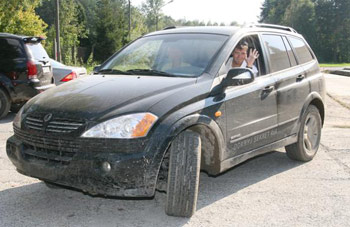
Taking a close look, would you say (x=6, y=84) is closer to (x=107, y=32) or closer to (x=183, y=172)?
(x=183, y=172)

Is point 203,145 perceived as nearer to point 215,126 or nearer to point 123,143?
point 215,126

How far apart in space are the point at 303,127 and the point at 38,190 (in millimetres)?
3225

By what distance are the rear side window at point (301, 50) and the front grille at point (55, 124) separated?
3.33m

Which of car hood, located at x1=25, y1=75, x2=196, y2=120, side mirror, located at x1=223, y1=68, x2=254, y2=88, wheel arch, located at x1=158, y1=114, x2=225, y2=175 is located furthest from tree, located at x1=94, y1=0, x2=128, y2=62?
wheel arch, located at x1=158, y1=114, x2=225, y2=175

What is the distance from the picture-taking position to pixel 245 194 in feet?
15.1

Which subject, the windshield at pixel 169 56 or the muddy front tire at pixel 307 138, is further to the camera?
the muddy front tire at pixel 307 138

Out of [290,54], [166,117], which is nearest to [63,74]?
[290,54]

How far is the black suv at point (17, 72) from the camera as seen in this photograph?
8844 mm

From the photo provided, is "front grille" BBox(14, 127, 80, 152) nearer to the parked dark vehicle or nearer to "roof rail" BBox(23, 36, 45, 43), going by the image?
"roof rail" BBox(23, 36, 45, 43)

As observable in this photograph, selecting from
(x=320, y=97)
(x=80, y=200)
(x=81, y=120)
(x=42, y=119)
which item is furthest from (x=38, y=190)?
(x=320, y=97)

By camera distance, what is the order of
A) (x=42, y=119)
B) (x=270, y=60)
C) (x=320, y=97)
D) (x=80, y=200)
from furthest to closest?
(x=320, y=97) → (x=270, y=60) → (x=80, y=200) → (x=42, y=119)

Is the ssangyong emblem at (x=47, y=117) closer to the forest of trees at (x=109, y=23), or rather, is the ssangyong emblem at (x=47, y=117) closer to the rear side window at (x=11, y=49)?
the rear side window at (x=11, y=49)

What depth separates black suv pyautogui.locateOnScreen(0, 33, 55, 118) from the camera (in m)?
8.84

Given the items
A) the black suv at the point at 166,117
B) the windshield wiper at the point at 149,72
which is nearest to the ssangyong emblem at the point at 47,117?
Result: the black suv at the point at 166,117
